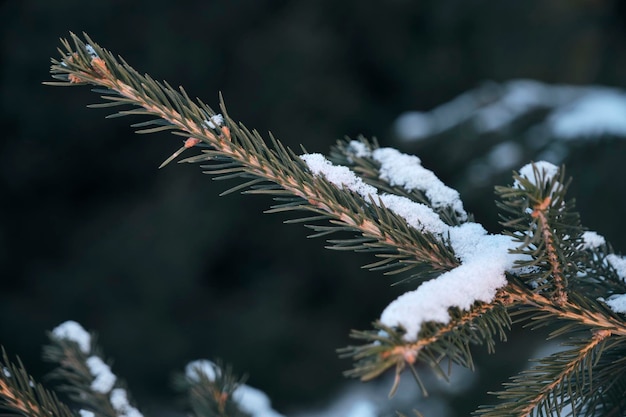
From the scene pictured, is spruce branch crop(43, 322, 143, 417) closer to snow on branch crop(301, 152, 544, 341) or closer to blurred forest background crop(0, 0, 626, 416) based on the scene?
snow on branch crop(301, 152, 544, 341)

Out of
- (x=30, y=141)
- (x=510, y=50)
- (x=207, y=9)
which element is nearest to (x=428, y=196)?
(x=510, y=50)

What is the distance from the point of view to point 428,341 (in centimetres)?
34

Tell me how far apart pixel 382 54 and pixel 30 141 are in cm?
145

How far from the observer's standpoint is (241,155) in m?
0.43

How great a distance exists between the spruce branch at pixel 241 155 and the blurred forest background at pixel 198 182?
1.70 metres

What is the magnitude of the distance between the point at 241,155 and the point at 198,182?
6.42 ft

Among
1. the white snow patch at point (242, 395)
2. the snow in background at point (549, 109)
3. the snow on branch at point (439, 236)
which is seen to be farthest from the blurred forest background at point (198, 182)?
the snow on branch at point (439, 236)

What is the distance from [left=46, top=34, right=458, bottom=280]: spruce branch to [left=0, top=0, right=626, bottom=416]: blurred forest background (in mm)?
1696

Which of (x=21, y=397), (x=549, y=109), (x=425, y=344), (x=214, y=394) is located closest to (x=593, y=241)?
(x=425, y=344)

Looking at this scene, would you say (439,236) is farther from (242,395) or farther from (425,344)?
(242,395)

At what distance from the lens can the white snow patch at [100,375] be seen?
1.99 ft

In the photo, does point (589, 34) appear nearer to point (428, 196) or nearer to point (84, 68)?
point (428, 196)

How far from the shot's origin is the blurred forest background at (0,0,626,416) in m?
2.19

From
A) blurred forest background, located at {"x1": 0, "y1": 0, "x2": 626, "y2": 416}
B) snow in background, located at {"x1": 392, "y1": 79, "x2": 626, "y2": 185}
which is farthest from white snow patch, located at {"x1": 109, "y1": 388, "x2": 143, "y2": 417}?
blurred forest background, located at {"x1": 0, "y1": 0, "x2": 626, "y2": 416}
